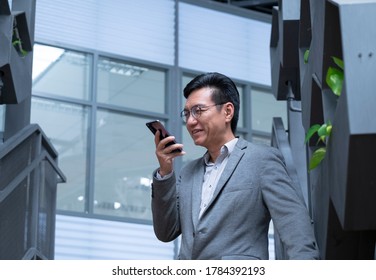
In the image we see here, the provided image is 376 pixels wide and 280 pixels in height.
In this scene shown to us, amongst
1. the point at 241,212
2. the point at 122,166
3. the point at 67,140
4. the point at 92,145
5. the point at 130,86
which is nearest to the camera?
the point at 241,212

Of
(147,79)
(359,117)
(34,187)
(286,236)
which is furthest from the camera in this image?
(147,79)

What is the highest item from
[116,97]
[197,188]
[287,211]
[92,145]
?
[116,97]

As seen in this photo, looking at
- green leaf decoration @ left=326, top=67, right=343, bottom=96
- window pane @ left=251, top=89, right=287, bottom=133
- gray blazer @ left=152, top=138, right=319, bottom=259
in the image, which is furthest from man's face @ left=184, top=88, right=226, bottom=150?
window pane @ left=251, top=89, right=287, bottom=133

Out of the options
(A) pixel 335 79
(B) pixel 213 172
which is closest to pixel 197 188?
(B) pixel 213 172

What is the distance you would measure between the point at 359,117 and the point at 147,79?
10.3 metres

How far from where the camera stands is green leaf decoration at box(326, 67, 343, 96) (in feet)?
8.79

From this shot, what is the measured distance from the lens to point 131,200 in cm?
1173

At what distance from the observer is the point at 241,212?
299 centimetres

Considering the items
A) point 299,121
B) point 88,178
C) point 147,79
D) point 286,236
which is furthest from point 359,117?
point 147,79

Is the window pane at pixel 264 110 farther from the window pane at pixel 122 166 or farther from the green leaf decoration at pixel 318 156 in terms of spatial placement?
the green leaf decoration at pixel 318 156

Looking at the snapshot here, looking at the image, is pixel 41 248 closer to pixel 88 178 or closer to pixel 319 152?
pixel 319 152

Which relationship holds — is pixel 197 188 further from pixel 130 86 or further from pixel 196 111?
pixel 130 86

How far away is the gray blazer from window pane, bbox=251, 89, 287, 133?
10126 mm

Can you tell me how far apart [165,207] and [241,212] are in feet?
1.13
